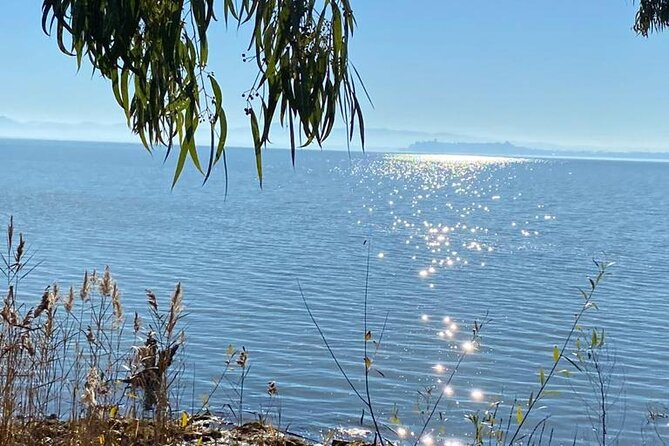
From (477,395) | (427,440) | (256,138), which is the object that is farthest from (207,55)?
(477,395)

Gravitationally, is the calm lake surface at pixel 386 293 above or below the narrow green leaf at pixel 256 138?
below

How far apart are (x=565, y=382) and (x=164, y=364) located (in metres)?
7.13

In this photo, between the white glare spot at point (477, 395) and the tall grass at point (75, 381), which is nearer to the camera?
the tall grass at point (75, 381)

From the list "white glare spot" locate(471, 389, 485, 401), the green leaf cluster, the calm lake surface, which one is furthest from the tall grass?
"white glare spot" locate(471, 389, 485, 401)

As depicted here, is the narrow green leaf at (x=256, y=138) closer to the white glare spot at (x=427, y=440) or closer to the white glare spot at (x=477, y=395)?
the white glare spot at (x=427, y=440)

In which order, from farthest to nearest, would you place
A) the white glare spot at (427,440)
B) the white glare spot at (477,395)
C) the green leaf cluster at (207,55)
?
the white glare spot at (477,395) < the white glare spot at (427,440) < the green leaf cluster at (207,55)

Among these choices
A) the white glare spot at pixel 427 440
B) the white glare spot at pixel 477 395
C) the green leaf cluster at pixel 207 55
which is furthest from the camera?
the white glare spot at pixel 477 395

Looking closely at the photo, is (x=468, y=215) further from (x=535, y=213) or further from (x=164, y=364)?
(x=164, y=364)

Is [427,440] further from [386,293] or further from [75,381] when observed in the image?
[386,293]

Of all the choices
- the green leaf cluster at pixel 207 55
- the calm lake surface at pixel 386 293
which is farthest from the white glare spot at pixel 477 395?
the green leaf cluster at pixel 207 55

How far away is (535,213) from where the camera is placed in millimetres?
42656

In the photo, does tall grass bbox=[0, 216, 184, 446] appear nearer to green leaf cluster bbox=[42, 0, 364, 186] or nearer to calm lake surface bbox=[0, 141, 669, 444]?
green leaf cluster bbox=[42, 0, 364, 186]

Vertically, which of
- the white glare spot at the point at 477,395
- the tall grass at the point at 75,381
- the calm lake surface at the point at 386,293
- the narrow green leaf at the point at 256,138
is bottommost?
the white glare spot at the point at 477,395

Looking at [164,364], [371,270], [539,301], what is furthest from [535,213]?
[164,364]
